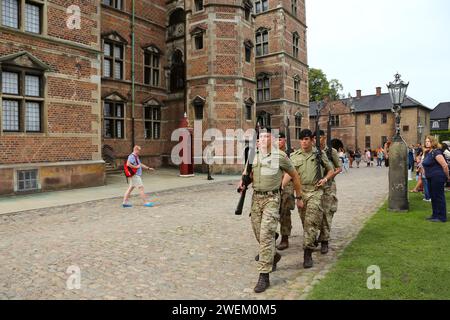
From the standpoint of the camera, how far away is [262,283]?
3.82m

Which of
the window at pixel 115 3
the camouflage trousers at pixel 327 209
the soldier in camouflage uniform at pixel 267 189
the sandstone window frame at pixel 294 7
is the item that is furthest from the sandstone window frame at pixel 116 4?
the soldier in camouflage uniform at pixel 267 189

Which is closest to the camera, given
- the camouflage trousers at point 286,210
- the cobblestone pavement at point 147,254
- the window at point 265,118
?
the cobblestone pavement at point 147,254

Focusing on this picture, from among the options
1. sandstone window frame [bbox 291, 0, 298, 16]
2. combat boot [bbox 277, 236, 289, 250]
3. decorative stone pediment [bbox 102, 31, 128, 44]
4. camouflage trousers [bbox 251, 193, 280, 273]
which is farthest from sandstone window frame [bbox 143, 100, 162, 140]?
camouflage trousers [bbox 251, 193, 280, 273]

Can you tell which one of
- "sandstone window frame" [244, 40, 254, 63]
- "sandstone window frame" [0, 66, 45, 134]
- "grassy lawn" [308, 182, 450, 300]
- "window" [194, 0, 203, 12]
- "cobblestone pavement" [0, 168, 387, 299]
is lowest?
"cobblestone pavement" [0, 168, 387, 299]

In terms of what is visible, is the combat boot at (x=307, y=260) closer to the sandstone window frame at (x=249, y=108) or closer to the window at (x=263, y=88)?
the sandstone window frame at (x=249, y=108)

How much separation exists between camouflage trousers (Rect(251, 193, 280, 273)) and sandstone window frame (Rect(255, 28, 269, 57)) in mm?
24384

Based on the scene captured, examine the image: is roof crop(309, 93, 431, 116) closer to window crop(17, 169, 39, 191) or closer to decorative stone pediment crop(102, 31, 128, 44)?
decorative stone pediment crop(102, 31, 128, 44)

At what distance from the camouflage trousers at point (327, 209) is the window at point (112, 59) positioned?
16.8 meters

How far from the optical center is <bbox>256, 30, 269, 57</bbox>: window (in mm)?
26781

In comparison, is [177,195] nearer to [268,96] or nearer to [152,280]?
[152,280]

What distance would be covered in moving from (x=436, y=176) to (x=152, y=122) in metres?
17.6

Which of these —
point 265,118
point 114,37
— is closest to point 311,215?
point 114,37

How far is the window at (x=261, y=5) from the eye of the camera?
26.8 metres

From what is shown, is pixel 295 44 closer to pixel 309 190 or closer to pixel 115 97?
pixel 115 97
